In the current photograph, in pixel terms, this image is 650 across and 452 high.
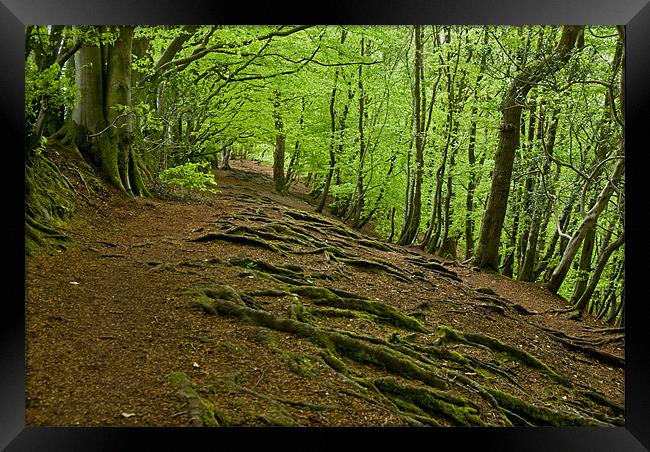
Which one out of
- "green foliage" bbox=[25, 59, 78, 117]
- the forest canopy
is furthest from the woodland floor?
"green foliage" bbox=[25, 59, 78, 117]

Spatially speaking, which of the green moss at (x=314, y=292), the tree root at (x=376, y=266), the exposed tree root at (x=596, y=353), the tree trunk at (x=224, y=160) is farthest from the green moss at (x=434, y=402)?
the tree trunk at (x=224, y=160)

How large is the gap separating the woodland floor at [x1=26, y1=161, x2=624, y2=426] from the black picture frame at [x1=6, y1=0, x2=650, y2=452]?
10cm

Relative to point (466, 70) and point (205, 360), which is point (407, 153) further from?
point (205, 360)

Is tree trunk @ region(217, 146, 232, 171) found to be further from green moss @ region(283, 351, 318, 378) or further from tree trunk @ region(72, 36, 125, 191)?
green moss @ region(283, 351, 318, 378)

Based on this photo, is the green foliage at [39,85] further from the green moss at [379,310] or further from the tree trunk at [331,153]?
the tree trunk at [331,153]

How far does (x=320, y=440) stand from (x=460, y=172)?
5.61 metres

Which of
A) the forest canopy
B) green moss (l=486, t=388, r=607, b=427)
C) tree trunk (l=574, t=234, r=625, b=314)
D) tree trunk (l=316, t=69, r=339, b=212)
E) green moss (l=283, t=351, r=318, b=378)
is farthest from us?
tree trunk (l=316, t=69, r=339, b=212)

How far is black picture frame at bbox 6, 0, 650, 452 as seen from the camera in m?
2.40

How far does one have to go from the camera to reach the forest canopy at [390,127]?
436cm

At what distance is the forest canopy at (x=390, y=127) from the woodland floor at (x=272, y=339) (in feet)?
2.27

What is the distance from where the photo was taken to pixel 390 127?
271 inches

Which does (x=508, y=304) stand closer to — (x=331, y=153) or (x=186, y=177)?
(x=331, y=153)
